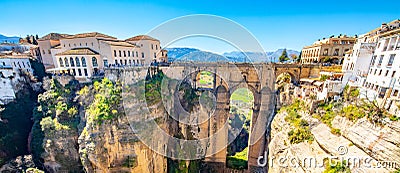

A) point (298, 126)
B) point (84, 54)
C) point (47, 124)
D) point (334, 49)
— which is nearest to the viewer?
point (298, 126)

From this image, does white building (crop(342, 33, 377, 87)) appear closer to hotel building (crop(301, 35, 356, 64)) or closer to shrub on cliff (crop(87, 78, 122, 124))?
hotel building (crop(301, 35, 356, 64))

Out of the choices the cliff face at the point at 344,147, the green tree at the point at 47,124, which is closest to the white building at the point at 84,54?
the green tree at the point at 47,124

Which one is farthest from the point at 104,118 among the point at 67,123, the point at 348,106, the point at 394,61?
the point at 394,61

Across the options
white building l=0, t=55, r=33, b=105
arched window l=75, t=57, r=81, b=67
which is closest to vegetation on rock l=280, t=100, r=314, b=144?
arched window l=75, t=57, r=81, b=67

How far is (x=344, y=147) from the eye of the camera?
6.90 meters

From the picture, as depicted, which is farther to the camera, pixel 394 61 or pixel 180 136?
pixel 180 136

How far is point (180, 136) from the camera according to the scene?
18203 mm

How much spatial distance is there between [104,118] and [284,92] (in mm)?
16044

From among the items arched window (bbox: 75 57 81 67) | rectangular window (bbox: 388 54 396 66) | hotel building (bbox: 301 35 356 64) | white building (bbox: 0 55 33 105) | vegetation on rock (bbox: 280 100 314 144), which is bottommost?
vegetation on rock (bbox: 280 100 314 144)

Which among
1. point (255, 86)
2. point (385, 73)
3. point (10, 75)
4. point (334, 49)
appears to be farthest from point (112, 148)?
point (334, 49)

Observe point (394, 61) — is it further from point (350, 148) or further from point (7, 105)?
point (7, 105)

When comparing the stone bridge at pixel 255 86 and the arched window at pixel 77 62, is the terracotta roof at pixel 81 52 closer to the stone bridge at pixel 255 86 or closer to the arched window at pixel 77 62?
the arched window at pixel 77 62

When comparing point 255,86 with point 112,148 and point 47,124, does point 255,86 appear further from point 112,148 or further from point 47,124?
point 47,124

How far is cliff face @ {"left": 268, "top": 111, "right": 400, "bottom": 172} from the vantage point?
223 inches
